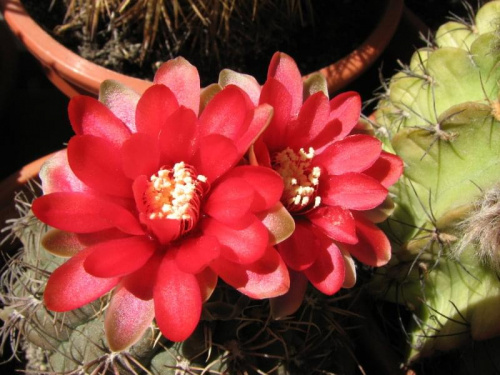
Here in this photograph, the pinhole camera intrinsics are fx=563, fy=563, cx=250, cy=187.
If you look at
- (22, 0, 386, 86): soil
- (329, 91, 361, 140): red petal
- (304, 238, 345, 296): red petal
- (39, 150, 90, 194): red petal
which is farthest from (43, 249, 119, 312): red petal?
(22, 0, 386, 86): soil

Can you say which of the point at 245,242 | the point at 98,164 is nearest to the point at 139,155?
the point at 98,164

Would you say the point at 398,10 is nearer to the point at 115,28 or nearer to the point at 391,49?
the point at 391,49

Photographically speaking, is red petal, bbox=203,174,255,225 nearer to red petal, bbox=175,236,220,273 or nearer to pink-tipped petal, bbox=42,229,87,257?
red petal, bbox=175,236,220,273

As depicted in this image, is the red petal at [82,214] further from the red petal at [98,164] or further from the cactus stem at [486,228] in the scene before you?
the cactus stem at [486,228]

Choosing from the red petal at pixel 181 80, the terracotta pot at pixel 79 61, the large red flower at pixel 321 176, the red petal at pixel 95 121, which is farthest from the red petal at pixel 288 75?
the terracotta pot at pixel 79 61

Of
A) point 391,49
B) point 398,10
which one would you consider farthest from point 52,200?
point 391,49

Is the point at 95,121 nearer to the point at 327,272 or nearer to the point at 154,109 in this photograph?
the point at 154,109
